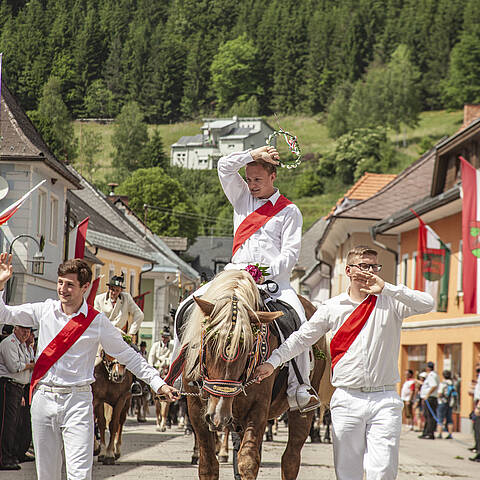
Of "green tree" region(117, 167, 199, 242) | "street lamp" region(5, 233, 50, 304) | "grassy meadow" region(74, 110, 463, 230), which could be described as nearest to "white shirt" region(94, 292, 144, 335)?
"street lamp" region(5, 233, 50, 304)

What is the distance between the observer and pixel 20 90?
103312 mm

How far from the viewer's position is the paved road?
13102mm

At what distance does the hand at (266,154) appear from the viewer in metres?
8.54

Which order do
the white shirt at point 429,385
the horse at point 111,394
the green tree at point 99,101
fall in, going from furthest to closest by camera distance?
1. the green tree at point 99,101
2. the white shirt at point 429,385
3. the horse at point 111,394

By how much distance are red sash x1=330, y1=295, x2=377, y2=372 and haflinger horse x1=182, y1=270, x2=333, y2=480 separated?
0.53m

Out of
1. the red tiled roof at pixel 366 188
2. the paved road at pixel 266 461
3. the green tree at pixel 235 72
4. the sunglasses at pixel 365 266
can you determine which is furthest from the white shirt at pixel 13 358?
the green tree at pixel 235 72

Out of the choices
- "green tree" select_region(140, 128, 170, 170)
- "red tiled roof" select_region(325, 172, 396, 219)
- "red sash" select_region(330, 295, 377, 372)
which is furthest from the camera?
"green tree" select_region(140, 128, 170, 170)

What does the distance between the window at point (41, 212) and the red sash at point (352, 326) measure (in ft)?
79.4

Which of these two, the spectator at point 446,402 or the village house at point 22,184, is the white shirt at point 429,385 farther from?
the village house at point 22,184

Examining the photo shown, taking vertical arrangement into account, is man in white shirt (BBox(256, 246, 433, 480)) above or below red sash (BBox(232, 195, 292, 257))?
below

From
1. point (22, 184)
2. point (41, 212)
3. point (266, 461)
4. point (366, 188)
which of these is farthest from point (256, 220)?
point (366, 188)

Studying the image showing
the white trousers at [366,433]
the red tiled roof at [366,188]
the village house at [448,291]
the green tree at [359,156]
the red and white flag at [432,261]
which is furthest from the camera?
the green tree at [359,156]

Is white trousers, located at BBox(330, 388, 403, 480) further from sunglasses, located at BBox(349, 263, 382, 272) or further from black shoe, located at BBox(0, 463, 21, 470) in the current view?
black shoe, located at BBox(0, 463, 21, 470)

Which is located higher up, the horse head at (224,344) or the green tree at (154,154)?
the green tree at (154,154)
